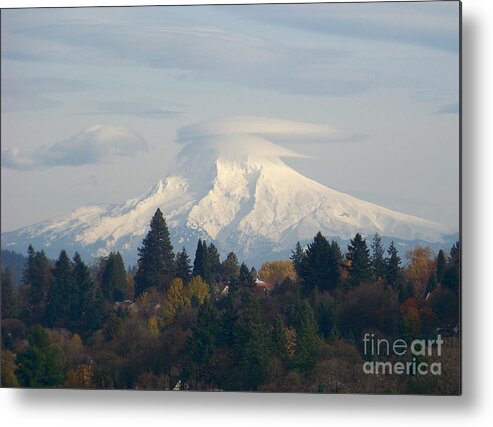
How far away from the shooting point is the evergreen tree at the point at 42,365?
9.33 metres

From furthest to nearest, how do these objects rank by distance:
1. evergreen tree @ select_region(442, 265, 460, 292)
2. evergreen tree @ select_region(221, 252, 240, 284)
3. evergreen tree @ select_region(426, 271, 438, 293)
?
1. evergreen tree @ select_region(221, 252, 240, 284)
2. evergreen tree @ select_region(426, 271, 438, 293)
3. evergreen tree @ select_region(442, 265, 460, 292)

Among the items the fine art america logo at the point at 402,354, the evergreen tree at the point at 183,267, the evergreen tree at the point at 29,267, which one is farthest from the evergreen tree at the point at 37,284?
the fine art america logo at the point at 402,354

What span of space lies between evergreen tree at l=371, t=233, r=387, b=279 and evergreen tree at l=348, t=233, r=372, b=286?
34 mm

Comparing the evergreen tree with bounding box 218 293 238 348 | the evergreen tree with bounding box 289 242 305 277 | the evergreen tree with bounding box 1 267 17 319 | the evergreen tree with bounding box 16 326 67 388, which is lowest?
the evergreen tree with bounding box 16 326 67 388

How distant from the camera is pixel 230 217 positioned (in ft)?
30.8

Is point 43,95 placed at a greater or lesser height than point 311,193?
greater

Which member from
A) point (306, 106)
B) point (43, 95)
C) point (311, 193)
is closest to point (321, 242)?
point (311, 193)

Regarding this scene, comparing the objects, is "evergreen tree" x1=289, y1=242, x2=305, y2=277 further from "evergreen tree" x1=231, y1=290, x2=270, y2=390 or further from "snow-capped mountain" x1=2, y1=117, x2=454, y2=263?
"evergreen tree" x1=231, y1=290, x2=270, y2=390

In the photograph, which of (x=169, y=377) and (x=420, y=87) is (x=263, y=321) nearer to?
(x=169, y=377)

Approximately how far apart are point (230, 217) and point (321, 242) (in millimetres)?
661

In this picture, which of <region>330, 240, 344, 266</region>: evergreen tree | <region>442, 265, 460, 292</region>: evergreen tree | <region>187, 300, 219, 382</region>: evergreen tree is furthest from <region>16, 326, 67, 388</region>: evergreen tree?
<region>442, 265, 460, 292</region>: evergreen tree

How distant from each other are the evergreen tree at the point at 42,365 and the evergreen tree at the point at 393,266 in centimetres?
233

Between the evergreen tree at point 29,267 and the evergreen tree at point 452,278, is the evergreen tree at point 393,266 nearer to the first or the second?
the evergreen tree at point 452,278

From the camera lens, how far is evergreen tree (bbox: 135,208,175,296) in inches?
369
